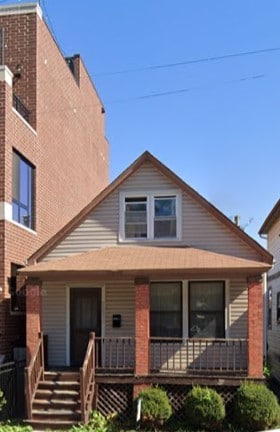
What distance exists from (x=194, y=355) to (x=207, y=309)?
4.27ft

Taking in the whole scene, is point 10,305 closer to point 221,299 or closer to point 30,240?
point 30,240

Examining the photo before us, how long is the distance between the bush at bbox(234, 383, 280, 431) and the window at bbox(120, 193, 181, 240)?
4.69m

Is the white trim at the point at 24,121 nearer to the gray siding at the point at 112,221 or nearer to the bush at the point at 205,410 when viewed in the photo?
the gray siding at the point at 112,221

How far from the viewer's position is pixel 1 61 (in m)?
18.2

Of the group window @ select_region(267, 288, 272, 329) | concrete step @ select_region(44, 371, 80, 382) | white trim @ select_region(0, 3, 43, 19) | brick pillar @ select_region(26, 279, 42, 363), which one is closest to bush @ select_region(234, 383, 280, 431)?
concrete step @ select_region(44, 371, 80, 382)

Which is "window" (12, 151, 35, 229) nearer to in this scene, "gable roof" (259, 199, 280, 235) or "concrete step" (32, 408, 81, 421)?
"concrete step" (32, 408, 81, 421)

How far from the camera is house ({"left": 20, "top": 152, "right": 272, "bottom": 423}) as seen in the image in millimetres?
13805

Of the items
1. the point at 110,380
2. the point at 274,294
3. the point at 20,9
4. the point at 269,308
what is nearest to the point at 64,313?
the point at 110,380

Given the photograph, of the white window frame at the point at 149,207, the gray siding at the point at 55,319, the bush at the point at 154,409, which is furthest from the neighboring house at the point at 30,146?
the bush at the point at 154,409

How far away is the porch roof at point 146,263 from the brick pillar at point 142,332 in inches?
16.3

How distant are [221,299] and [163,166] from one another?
3.84 metres

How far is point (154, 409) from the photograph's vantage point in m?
12.9

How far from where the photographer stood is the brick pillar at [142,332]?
1377cm

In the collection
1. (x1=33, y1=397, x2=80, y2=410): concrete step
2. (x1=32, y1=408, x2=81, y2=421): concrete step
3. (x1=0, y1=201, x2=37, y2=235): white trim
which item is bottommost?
(x1=32, y1=408, x2=81, y2=421): concrete step
